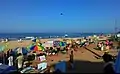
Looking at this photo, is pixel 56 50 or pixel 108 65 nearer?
pixel 108 65

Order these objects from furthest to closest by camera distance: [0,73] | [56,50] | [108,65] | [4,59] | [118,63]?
[56,50] < [4,59] < [0,73] < [118,63] < [108,65]

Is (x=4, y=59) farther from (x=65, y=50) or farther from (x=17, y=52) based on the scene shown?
(x=65, y=50)

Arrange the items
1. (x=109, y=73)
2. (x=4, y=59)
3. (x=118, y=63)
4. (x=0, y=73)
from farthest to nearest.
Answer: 1. (x=4, y=59)
2. (x=0, y=73)
3. (x=118, y=63)
4. (x=109, y=73)

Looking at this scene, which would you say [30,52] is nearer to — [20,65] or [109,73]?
[20,65]

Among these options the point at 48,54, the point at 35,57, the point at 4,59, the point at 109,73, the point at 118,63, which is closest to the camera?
the point at 109,73

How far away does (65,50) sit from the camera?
22.7 m

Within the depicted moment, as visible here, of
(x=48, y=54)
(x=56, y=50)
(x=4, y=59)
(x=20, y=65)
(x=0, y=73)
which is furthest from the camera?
(x=56, y=50)

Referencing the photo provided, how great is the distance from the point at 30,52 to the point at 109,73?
12248 millimetres

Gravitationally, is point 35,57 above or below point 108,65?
below

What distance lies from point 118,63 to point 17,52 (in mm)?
9791

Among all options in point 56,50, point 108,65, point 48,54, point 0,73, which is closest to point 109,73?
point 108,65

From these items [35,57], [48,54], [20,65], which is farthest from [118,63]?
[48,54]

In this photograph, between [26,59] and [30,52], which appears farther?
[30,52]

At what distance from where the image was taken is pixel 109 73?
538cm
